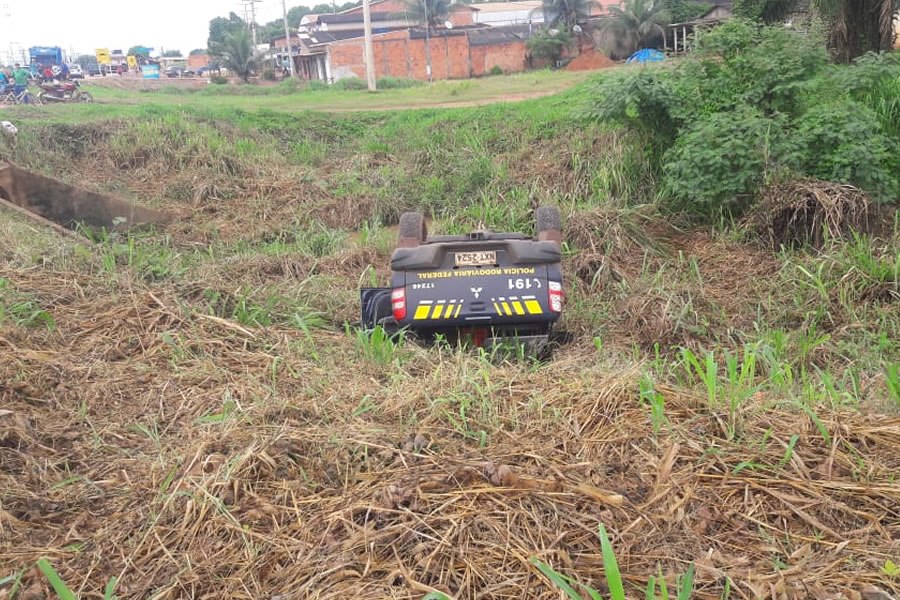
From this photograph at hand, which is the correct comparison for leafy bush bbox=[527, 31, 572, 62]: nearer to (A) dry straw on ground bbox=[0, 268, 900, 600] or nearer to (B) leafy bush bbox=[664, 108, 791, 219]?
(B) leafy bush bbox=[664, 108, 791, 219]

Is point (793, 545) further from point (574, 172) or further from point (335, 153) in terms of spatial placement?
point (335, 153)

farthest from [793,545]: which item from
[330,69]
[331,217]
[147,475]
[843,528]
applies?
[330,69]

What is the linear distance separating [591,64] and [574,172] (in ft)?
91.0

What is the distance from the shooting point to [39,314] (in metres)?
5.32

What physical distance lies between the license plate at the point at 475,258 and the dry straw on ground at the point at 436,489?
113 cm

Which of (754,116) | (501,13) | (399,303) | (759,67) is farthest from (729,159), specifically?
(501,13)

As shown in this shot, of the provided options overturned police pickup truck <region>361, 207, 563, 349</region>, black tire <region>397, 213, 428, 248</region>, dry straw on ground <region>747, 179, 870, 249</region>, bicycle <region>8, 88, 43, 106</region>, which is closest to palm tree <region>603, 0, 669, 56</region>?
bicycle <region>8, 88, 43, 106</region>

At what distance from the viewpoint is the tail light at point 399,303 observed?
16.9 feet

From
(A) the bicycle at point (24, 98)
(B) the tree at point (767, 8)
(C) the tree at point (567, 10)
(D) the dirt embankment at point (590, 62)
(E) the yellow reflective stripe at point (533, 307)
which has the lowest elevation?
(E) the yellow reflective stripe at point (533, 307)

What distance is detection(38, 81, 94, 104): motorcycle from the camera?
91.4 feet

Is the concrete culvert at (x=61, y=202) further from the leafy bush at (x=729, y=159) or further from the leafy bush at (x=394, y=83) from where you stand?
the leafy bush at (x=394, y=83)

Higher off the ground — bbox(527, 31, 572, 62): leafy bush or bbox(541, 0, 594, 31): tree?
bbox(541, 0, 594, 31): tree

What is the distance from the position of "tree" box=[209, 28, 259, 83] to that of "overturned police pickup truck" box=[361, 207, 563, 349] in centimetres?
4509

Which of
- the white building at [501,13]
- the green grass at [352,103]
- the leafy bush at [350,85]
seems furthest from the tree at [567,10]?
the green grass at [352,103]
